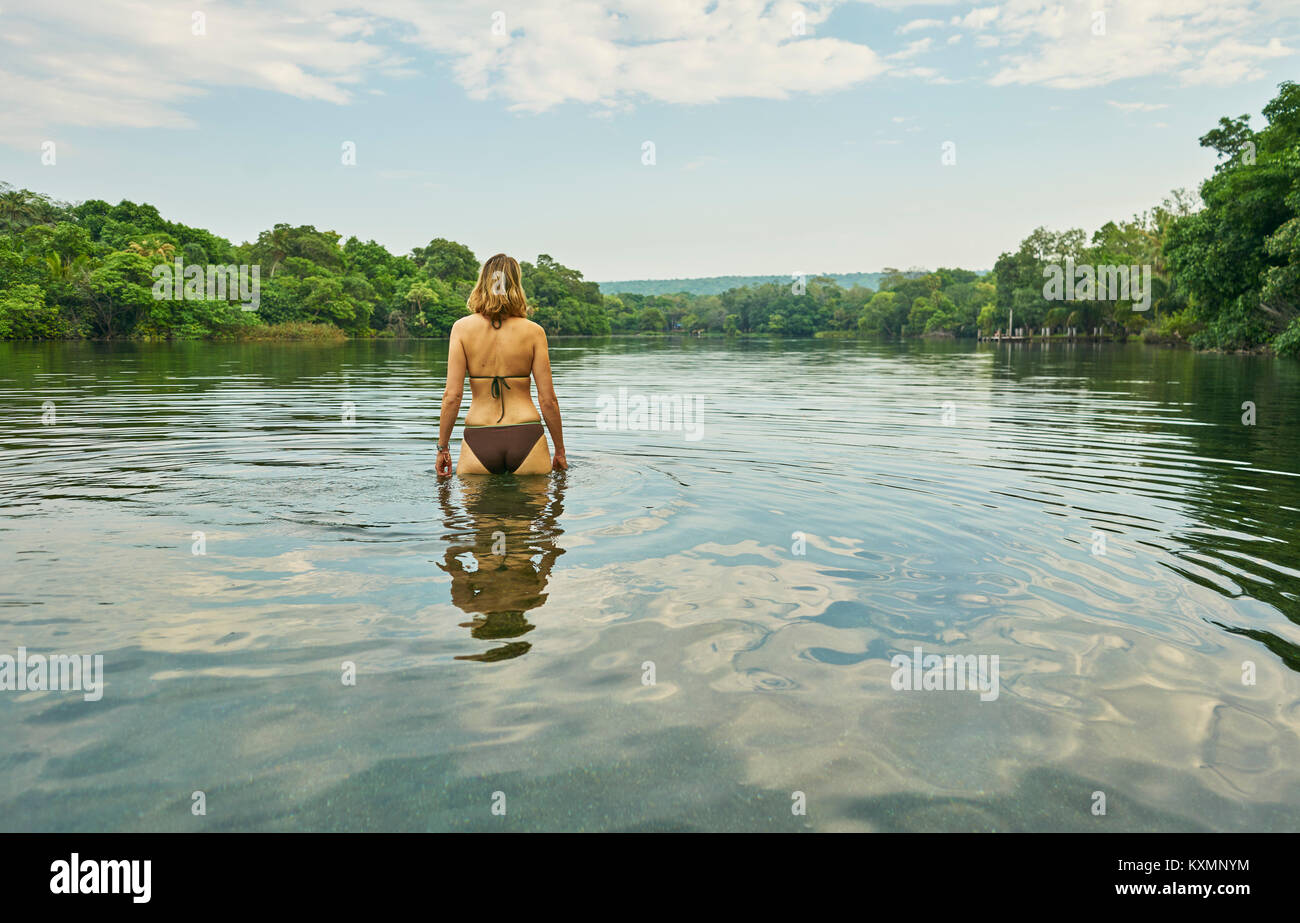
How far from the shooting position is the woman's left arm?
7984 millimetres

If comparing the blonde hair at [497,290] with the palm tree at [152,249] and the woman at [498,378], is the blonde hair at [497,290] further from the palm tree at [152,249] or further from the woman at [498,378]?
the palm tree at [152,249]

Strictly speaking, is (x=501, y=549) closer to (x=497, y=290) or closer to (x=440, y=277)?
(x=497, y=290)

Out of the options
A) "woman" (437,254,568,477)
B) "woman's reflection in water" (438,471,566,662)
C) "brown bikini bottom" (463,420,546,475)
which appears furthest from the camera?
"brown bikini bottom" (463,420,546,475)

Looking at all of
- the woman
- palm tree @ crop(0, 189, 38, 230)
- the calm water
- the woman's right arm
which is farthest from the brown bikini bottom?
palm tree @ crop(0, 189, 38, 230)

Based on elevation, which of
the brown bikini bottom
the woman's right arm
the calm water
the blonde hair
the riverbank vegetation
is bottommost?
the calm water

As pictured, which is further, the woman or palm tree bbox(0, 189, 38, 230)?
palm tree bbox(0, 189, 38, 230)

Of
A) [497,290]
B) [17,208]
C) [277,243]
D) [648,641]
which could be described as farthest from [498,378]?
[277,243]

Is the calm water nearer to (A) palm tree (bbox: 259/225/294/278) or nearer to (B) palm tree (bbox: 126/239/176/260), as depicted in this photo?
(B) palm tree (bbox: 126/239/176/260)

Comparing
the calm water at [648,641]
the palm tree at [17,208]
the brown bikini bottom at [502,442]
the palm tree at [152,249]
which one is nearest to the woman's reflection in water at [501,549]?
the calm water at [648,641]

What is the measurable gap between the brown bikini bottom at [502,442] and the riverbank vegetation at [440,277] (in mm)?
36512

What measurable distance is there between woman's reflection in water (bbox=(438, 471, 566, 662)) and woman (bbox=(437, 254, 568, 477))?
0.28 m

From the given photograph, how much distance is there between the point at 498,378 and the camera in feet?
26.5

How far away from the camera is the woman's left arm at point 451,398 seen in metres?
7.98
